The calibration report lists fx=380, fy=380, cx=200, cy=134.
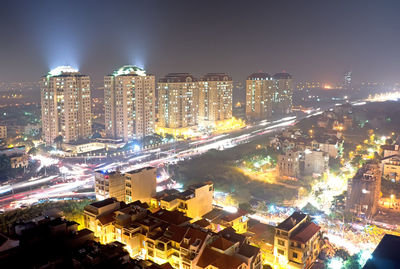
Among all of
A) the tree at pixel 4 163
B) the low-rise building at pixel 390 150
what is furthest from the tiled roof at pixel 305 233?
the tree at pixel 4 163

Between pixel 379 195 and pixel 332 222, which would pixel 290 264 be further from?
pixel 379 195

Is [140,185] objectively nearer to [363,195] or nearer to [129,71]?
[363,195]

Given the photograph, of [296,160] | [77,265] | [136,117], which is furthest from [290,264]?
[136,117]

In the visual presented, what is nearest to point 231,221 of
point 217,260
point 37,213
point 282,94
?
point 217,260

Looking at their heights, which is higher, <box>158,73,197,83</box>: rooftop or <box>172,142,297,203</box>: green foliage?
<box>158,73,197,83</box>: rooftop

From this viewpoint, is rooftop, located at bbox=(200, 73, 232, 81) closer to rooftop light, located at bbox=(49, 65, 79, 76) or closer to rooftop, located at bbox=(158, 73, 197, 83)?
rooftop, located at bbox=(158, 73, 197, 83)

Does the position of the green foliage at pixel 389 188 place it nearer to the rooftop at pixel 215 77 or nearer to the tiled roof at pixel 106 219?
the tiled roof at pixel 106 219

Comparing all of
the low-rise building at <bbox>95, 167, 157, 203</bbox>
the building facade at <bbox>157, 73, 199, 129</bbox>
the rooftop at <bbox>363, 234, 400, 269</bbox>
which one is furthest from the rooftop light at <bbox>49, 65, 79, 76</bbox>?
the rooftop at <bbox>363, 234, 400, 269</bbox>
